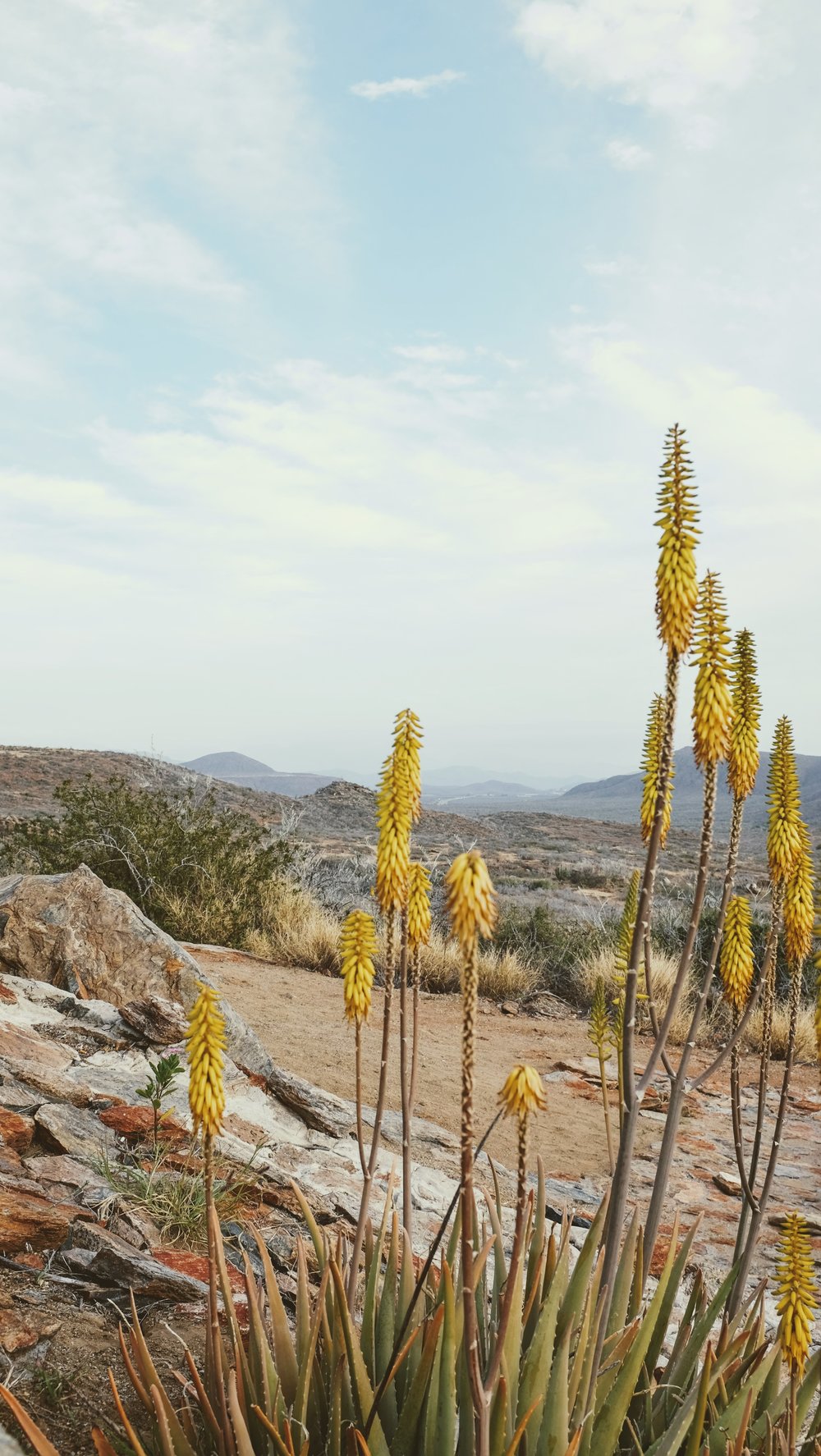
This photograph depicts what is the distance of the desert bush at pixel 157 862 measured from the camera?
12.3 m

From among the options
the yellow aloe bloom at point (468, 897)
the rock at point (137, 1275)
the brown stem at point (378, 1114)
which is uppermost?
the yellow aloe bloom at point (468, 897)

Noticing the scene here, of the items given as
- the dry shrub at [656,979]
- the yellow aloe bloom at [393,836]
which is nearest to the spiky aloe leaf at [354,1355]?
the yellow aloe bloom at [393,836]

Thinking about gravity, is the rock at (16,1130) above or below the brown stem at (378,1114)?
below

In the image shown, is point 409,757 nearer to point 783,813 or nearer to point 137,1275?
point 783,813

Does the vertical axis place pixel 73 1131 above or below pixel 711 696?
below

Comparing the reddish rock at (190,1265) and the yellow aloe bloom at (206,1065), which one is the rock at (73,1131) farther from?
the yellow aloe bloom at (206,1065)

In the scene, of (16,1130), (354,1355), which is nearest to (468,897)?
(354,1355)

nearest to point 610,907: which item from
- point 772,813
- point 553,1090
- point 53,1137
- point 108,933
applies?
point 553,1090

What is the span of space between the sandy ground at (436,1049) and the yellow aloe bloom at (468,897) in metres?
6.04

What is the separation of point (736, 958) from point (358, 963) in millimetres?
1185

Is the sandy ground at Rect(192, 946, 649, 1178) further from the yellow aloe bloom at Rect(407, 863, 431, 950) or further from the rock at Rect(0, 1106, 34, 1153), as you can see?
the yellow aloe bloom at Rect(407, 863, 431, 950)

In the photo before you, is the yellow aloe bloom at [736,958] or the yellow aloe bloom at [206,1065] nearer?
the yellow aloe bloom at [206,1065]

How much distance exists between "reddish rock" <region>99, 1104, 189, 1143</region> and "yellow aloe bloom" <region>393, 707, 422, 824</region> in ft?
11.0

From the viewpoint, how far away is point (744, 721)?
90.4 inches
